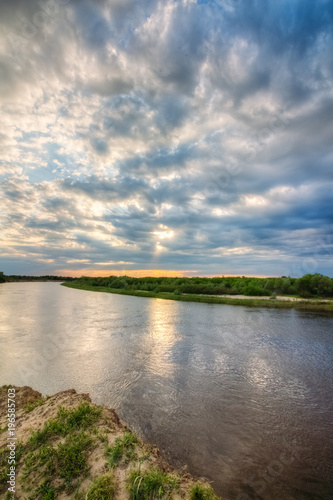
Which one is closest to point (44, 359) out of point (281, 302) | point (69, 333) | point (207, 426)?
point (69, 333)

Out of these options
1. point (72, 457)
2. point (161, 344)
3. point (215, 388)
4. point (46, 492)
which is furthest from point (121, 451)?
point (161, 344)

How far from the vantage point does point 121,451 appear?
13.0 feet

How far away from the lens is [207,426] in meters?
6.12

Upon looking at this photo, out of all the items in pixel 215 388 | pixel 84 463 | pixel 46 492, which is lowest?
pixel 215 388

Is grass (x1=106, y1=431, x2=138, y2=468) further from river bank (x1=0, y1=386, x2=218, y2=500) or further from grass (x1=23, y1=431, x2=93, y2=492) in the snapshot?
grass (x1=23, y1=431, x2=93, y2=492)

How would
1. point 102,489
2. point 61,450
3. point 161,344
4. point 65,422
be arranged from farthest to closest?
point 161,344 → point 65,422 → point 61,450 → point 102,489

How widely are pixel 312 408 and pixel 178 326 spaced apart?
1229 cm

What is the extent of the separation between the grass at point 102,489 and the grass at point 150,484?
0.24m

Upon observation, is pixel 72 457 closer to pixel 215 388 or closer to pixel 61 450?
pixel 61 450

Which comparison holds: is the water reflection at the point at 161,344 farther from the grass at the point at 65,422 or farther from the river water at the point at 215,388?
the grass at the point at 65,422

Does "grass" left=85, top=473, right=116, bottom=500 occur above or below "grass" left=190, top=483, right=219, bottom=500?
above

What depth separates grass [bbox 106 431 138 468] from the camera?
149 inches

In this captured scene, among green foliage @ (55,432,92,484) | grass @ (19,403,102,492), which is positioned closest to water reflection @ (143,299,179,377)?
grass @ (19,403,102,492)

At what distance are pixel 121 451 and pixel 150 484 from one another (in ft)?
2.74
